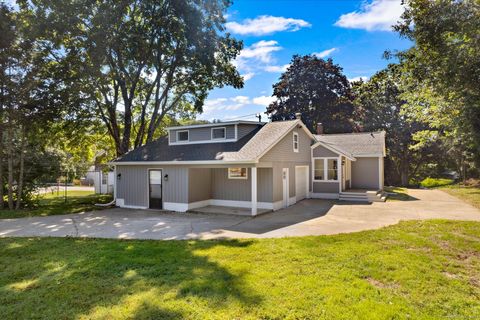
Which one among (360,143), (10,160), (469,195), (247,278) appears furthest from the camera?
(360,143)

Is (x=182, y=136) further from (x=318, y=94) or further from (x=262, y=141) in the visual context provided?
(x=318, y=94)

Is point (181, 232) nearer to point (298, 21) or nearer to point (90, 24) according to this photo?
point (298, 21)

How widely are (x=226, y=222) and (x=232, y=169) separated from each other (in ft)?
13.4

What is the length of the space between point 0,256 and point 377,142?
21.8 metres

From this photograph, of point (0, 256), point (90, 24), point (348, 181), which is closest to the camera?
point (0, 256)

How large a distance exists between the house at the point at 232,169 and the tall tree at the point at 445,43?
641 centimetres

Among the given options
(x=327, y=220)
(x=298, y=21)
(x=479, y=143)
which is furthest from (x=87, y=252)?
(x=479, y=143)

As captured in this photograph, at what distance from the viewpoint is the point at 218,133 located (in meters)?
15.4

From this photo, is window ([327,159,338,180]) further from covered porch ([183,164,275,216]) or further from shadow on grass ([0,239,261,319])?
shadow on grass ([0,239,261,319])

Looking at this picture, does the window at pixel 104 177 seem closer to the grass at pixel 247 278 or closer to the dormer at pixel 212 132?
the dormer at pixel 212 132

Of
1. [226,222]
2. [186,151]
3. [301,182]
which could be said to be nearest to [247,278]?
[226,222]

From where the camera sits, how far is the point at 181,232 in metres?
9.45

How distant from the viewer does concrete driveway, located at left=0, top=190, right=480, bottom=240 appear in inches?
366

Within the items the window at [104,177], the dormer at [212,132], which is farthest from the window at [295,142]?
the window at [104,177]
